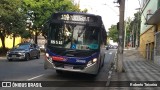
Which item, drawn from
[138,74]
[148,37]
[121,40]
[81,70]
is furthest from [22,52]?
[148,37]

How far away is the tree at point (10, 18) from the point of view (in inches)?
1513

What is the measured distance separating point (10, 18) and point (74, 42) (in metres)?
23.7

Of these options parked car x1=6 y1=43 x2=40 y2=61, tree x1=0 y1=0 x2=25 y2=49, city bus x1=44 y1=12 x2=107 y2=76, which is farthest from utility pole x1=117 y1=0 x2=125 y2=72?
tree x1=0 y1=0 x2=25 y2=49

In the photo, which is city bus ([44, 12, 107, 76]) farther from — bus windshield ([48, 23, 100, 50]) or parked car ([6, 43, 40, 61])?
Result: parked car ([6, 43, 40, 61])

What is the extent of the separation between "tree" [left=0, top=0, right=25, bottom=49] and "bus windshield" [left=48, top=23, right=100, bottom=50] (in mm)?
21794

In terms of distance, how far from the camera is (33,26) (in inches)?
2160

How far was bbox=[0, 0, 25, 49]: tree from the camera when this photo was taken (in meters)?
38.4

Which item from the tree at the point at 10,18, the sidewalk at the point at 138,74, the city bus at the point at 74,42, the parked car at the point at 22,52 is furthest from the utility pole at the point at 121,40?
the tree at the point at 10,18

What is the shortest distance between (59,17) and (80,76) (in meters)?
3.65

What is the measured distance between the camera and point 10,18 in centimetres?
3866

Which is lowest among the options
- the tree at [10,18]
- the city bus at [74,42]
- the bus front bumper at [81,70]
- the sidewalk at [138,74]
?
the sidewalk at [138,74]

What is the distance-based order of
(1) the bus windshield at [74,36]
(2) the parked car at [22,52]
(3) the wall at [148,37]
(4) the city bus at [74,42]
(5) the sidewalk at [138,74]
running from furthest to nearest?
(3) the wall at [148,37], (2) the parked car at [22,52], (5) the sidewalk at [138,74], (1) the bus windshield at [74,36], (4) the city bus at [74,42]

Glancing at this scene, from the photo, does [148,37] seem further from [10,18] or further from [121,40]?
[121,40]

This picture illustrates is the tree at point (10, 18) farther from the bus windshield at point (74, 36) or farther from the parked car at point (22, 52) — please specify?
the bus windshield at point (74, 36)
